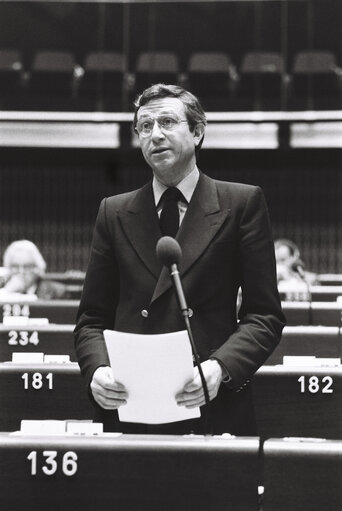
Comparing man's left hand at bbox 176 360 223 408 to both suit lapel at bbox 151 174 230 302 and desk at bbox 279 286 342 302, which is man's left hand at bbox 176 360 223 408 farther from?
desk at bbox 279 286 342 302

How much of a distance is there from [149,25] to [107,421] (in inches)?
405

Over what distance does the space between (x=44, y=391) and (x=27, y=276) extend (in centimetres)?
341

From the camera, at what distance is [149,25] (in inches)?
467

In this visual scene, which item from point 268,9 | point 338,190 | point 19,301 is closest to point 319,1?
point 268,9

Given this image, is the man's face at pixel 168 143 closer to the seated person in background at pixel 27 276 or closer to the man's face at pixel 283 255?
the seated person in background at pixel 27 276

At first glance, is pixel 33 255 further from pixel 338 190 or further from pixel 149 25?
pixel 149 25

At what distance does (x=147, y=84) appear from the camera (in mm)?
10430

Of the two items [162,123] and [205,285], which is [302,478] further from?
[162,123]

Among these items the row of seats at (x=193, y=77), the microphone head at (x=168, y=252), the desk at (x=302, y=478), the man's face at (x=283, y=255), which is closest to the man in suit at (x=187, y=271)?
the microphone head at (x=168, y=252)

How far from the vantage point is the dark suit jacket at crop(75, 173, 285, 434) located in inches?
83.2

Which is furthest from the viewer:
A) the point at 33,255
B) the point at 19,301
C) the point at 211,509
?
the point at 33,255

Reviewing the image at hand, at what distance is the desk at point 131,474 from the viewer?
1710 millimetres

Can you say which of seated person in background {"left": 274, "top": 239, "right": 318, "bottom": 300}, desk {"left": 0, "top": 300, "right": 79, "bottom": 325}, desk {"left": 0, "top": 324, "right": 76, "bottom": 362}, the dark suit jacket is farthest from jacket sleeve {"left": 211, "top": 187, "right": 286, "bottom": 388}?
seated person in background {"left": 274, "top": 239, "right": 318, "bottom": 300}

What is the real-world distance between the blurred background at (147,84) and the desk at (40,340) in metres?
5.50
